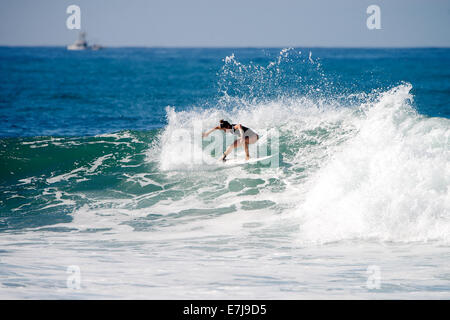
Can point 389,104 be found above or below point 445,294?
above

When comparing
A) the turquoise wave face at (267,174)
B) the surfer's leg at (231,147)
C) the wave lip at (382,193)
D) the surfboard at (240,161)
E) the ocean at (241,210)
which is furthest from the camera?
the surfboard at (240,161)

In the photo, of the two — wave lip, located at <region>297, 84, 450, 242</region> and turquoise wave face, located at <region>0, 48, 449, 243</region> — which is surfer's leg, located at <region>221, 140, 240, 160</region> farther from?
wave lip, located at <region>297, 84, 450, 242</region>

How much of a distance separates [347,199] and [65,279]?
5.74 metres

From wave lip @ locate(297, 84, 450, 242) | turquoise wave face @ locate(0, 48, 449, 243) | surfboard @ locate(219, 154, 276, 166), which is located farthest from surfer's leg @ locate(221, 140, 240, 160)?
wave lip @ locate(297, 84, 450, 242)

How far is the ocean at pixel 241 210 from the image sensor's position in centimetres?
737

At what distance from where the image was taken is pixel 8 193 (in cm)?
1388

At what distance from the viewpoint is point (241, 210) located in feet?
40.0

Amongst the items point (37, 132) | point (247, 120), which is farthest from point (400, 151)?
point (37, 132)

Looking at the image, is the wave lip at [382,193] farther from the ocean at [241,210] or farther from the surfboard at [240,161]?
the surfboard at [240,161]

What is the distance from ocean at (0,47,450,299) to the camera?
737 centimetres

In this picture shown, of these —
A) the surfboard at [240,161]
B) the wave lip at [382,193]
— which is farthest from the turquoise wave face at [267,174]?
the surfboard at [240,161]

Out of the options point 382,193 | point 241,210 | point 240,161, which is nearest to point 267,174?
point 240,161
